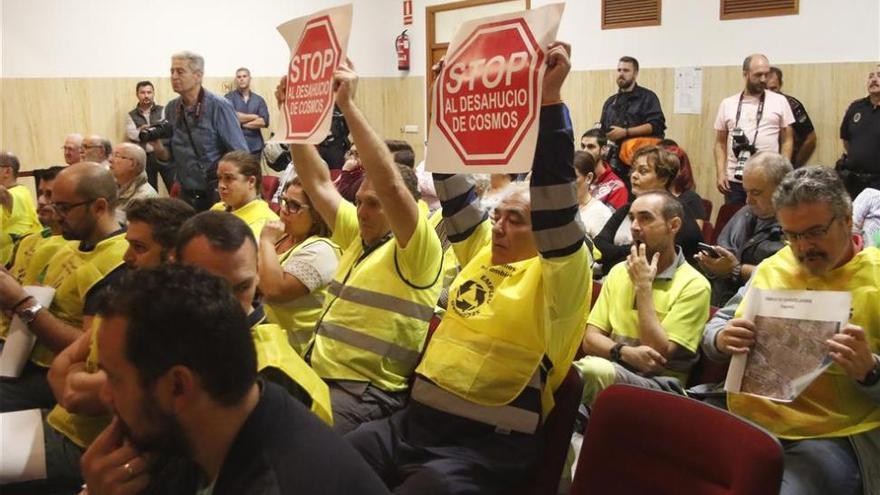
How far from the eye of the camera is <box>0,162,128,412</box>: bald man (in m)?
2.64

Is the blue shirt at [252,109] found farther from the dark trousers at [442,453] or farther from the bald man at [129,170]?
the dark trousers at [442,453]

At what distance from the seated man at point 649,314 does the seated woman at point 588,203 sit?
4.53 feet

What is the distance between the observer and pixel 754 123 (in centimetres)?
654

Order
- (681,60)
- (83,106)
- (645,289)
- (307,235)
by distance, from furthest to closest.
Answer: (83,106)
(681,60)
(307,235)
(645,289)

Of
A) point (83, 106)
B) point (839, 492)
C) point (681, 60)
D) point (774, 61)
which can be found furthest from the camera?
point (83, 106)

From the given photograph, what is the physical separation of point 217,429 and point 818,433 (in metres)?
1.60

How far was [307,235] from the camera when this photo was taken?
3184mm

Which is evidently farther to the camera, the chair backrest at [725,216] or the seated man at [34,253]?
the chair backrest at [725,216]

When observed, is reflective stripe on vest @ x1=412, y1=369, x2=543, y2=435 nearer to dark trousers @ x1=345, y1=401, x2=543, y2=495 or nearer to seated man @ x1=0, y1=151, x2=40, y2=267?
dark trousers @ x1=345, y1=401, x2=543, y2=495

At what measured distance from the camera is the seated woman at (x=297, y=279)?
2.72 meters

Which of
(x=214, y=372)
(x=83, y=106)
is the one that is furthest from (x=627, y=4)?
(x=214, y=372)

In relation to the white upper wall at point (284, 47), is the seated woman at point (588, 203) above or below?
below

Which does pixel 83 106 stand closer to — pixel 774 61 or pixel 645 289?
pixel 774 61

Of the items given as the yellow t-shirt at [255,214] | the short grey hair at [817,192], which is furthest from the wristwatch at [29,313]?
the short grey hair at [817,192]
